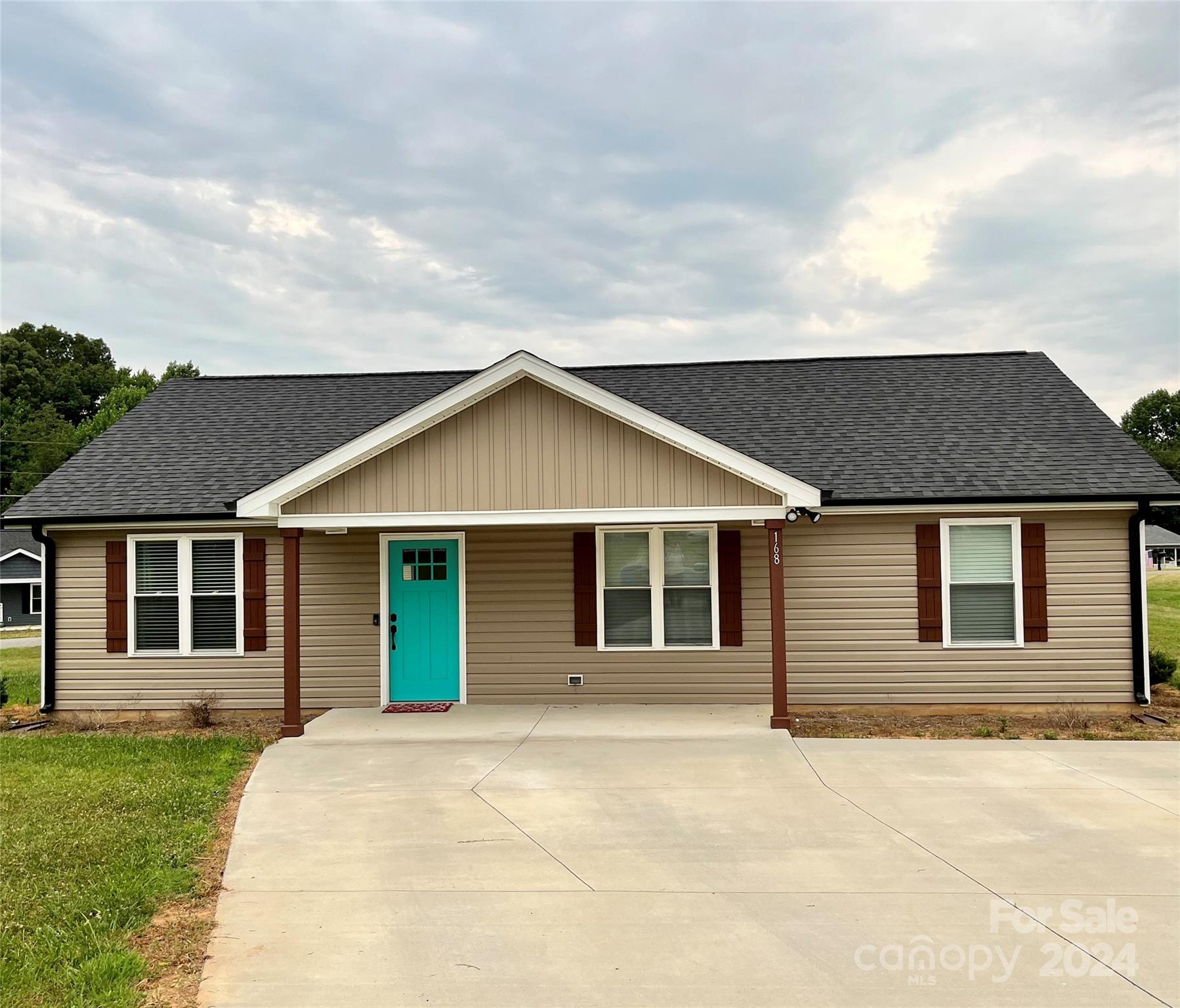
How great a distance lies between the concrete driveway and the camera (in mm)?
3658

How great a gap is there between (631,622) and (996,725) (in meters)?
4.27

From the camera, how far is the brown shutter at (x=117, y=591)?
10.5 m

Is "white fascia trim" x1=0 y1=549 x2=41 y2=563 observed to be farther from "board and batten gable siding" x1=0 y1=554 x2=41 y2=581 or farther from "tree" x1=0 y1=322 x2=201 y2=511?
"tree" x1=0 y1=322 x2=201 y2=511

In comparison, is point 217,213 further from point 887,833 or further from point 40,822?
point 887,833

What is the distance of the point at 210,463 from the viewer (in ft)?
37.4

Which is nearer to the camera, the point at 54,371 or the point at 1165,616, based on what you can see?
the point at 1165,616

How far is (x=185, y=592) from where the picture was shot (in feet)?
34.4

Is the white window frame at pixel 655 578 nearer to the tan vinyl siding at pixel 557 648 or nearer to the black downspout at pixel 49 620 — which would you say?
the tan vinyl siding at pixel 557 648

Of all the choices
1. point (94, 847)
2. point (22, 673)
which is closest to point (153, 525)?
point (94, 847)

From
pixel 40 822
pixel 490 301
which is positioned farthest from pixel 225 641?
pixel 490 301

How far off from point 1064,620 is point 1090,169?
7544 millimetres

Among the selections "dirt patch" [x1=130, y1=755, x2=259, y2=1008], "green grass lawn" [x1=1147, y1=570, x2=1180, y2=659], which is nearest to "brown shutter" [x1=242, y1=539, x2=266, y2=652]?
"dirt patch" [x1=130, y1=755, x2=259, y2=1008]

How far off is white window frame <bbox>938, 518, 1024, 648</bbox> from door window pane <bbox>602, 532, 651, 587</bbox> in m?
3.54

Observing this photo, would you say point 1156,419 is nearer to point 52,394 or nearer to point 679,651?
point 679,651
